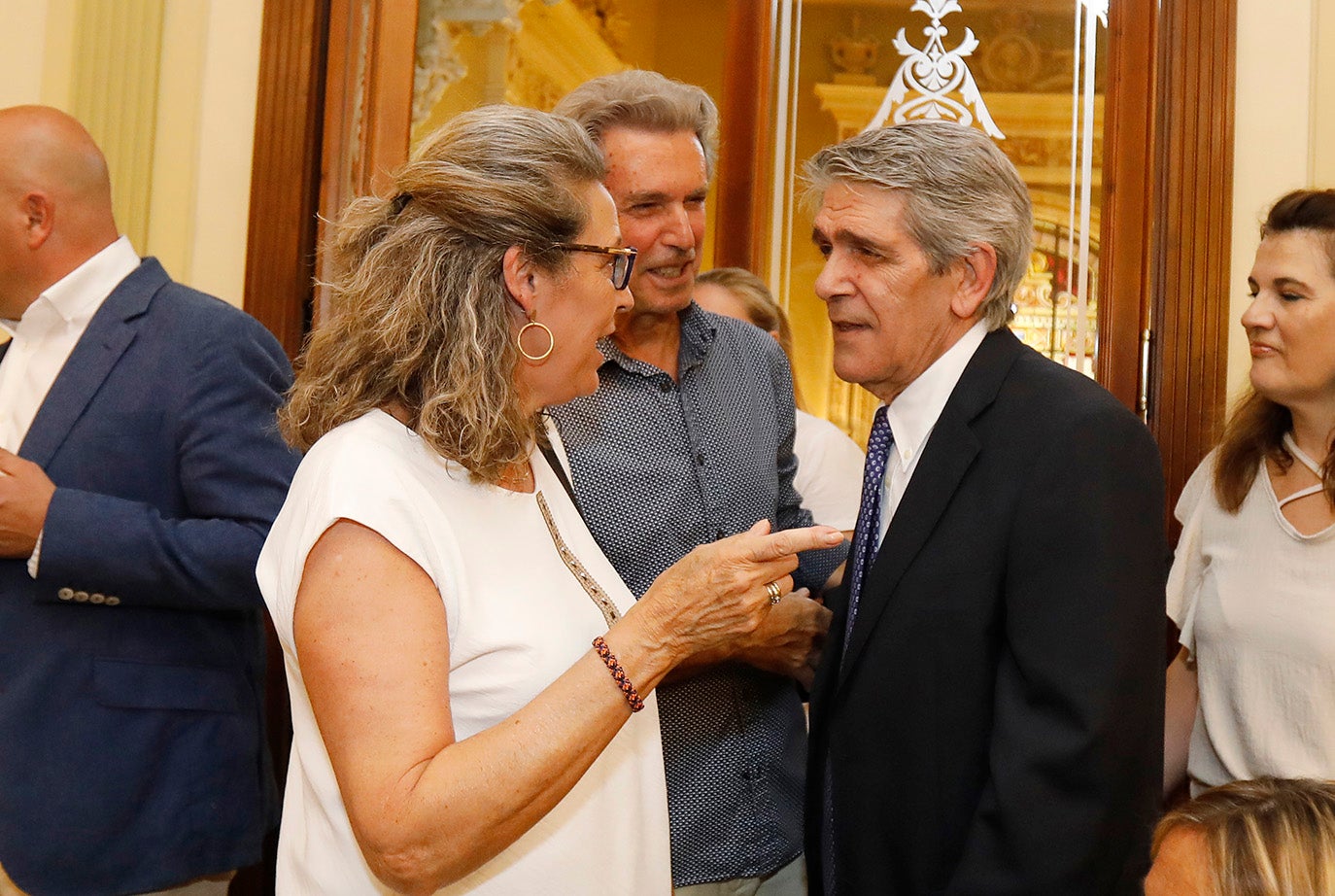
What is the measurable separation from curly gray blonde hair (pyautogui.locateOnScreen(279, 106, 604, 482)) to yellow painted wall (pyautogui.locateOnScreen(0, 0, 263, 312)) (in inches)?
84.1

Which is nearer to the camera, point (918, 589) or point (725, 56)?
point (918, 589)

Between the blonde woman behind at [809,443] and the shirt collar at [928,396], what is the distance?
1425mm

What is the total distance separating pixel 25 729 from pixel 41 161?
1.06m

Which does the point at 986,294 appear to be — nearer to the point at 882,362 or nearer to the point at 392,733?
the point at 882,362

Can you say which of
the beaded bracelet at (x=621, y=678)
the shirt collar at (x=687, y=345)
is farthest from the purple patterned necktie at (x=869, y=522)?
the beaded bracelet at (x=621, y=678)

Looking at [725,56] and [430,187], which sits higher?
[725,56]

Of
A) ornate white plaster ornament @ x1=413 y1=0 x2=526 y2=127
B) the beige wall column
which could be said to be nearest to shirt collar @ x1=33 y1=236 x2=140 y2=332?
ornate white plaster ornament @ x1=413 y1=0 x2=526 y2=127

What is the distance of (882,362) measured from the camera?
196cm

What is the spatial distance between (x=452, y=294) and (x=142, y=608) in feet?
3.53

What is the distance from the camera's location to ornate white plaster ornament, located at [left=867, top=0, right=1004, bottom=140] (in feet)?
12.7

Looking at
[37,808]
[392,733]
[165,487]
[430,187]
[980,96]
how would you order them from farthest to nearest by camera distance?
[980,96]
[165,487]
[37,808]
[430,187]
[392,733]

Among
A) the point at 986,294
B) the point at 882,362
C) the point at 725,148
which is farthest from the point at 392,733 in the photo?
the point at 725,148

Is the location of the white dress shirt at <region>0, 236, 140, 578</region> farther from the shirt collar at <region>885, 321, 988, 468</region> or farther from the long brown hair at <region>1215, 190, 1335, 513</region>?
the long brown hair at <region>1215, 190, 1335, 513</region>

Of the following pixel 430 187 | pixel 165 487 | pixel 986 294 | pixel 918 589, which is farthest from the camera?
pixel 165 487
